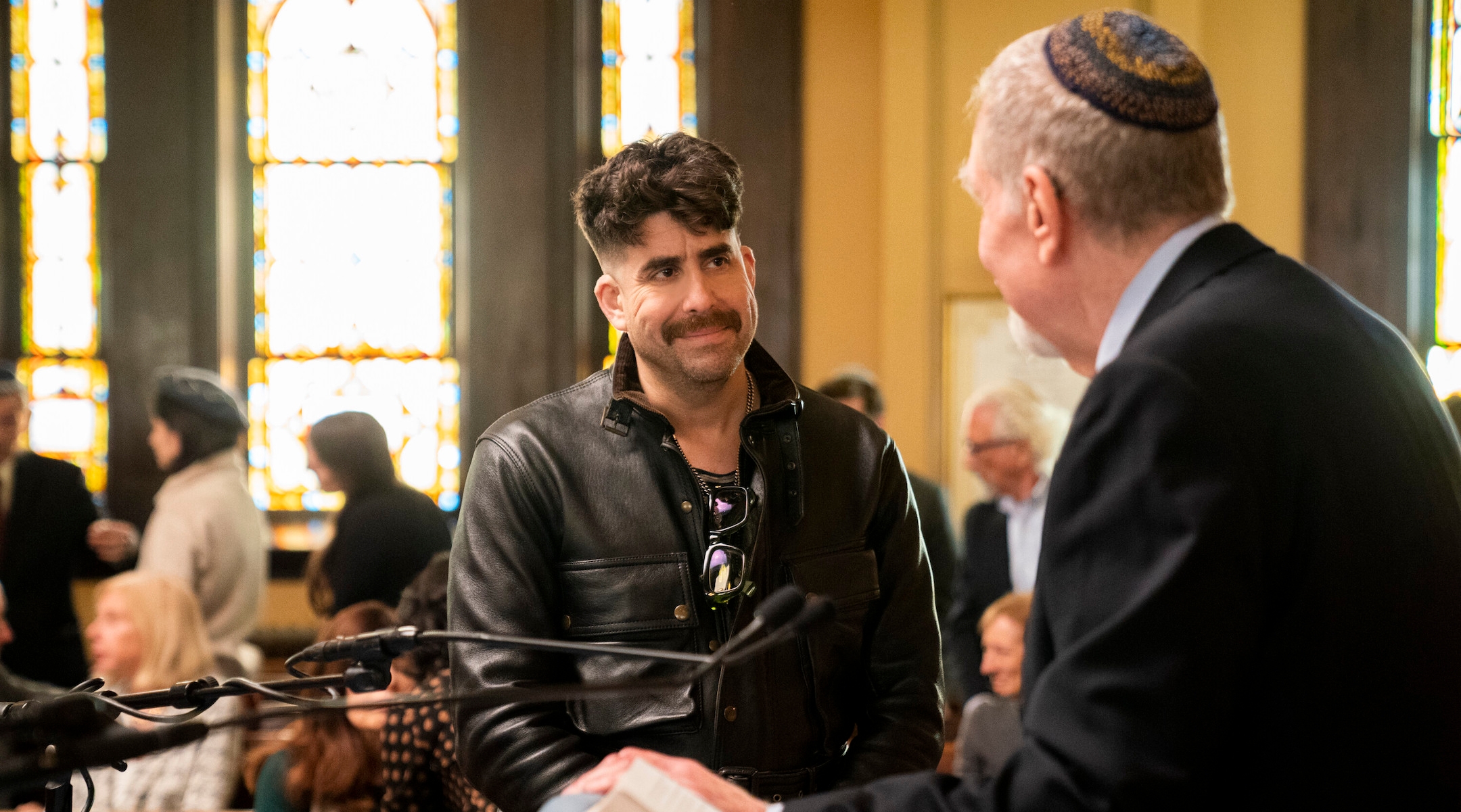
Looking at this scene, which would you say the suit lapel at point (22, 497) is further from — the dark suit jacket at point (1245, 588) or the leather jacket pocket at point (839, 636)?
the dark suit jacket at point (1245, 588)

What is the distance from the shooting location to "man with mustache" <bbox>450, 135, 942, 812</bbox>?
159 cm

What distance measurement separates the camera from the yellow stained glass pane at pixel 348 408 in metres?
5.85

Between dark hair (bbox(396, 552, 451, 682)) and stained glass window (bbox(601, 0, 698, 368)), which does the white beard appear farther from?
stained glass window (bbox(601, 0, 698, 368))

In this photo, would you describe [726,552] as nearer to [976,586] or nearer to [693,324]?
[693,324]

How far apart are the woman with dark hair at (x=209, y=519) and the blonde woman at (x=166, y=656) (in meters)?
0.15

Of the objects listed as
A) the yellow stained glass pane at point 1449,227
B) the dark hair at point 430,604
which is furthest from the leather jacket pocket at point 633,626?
the yellow stained glass pane at point 1449,227

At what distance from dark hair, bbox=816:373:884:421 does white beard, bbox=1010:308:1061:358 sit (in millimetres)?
2488

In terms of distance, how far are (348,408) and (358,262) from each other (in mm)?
683

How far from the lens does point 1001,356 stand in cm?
527

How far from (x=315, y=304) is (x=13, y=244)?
1.40 m

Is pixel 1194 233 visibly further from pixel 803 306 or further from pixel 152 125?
pixel 152 125

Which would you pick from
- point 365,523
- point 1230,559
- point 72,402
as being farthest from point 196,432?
point 1230,559

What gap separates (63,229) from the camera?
589 cm

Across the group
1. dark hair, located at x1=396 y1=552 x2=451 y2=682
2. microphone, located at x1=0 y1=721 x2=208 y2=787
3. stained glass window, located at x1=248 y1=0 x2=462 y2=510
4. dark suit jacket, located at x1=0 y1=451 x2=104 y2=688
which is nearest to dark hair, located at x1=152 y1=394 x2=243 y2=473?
dark suit jacket, located at x1=0 y1=451 x2=104 y2=688
